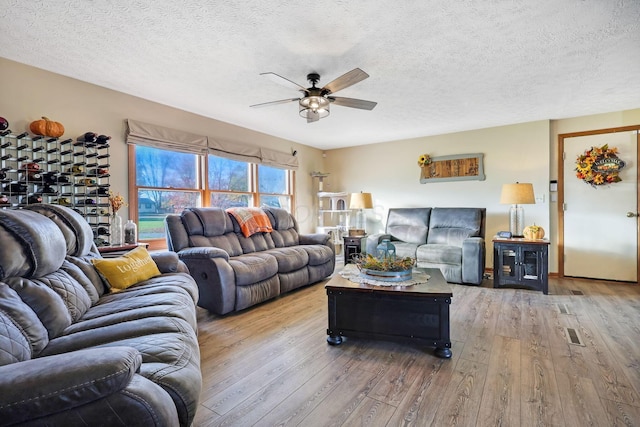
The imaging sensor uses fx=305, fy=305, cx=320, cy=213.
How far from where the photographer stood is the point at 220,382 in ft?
5.93

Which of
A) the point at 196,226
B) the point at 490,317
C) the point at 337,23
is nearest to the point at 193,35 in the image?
the point at 337,23

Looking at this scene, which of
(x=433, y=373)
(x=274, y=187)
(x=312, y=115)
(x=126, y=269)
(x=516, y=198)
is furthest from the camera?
(x=274, y=187)

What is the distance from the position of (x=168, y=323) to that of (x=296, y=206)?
14.2ft

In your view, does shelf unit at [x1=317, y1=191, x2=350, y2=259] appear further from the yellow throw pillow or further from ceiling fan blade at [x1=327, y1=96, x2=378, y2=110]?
the yellow throw pillow

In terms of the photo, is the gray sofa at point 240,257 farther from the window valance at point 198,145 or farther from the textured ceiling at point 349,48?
the textured ceiling at point 349,48

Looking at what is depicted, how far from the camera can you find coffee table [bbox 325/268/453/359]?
82.5 inches

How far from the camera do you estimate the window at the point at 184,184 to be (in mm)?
3615

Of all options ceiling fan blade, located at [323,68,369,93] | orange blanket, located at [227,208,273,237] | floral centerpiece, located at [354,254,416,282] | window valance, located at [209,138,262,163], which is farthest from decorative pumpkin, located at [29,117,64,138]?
floral centerpiece, located at [354,254,416,282]

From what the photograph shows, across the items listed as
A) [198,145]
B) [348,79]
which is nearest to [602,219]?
[348,79]

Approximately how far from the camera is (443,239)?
14.9ft

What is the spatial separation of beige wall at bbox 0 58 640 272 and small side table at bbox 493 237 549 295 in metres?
0.96

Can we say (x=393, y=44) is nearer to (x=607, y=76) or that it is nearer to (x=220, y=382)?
(x=607, y=76)

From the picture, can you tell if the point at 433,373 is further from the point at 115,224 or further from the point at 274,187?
the point at 274,187

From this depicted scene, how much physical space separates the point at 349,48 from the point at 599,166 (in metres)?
3.94
